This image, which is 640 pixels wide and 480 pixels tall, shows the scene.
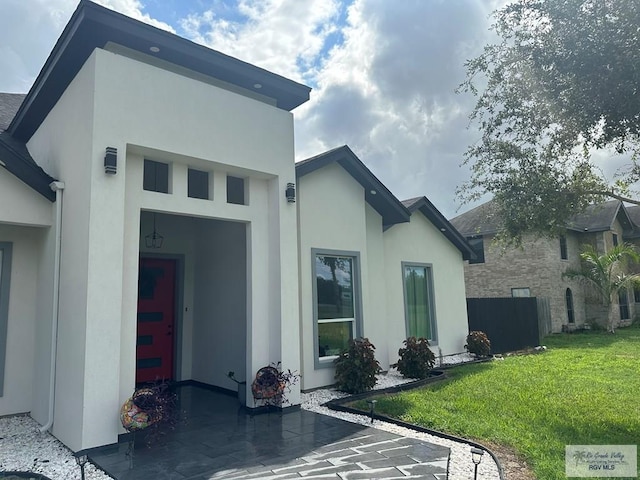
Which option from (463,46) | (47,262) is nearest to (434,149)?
(463,46)

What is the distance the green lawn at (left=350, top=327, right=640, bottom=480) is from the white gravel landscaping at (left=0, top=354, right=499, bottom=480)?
18.0 inches

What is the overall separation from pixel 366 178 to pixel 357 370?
4.43 metres

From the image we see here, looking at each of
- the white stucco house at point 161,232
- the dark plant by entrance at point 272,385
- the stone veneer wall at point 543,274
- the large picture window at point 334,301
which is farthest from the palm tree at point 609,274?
the dark plant by entrance at point 272,385

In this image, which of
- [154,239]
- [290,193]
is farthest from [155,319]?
[290,193]

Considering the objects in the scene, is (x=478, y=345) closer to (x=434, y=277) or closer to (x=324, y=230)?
(x=434, y=277)

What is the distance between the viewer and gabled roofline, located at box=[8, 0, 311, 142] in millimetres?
6008

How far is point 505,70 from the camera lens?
352 inches

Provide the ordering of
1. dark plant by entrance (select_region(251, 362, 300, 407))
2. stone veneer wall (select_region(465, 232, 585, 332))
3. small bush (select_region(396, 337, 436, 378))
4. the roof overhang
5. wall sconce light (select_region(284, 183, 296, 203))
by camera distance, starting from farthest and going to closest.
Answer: stone veneer wall (select_region(465, 232, 585, 332)) → small bush (select_region(396, 337, 436, 378)) → wall sconce light (select_region(284, 183, 296, 203)) → dark plant by entrance (select_region(251, 362, 300, 407)) → the roof overhang

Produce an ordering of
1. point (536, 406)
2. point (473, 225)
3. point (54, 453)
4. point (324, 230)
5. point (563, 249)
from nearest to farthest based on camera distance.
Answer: point (54, 453), point (536, 406), point (324, 230), point (563, 249), point (473, 225)

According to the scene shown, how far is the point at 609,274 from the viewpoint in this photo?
2208 centimetres

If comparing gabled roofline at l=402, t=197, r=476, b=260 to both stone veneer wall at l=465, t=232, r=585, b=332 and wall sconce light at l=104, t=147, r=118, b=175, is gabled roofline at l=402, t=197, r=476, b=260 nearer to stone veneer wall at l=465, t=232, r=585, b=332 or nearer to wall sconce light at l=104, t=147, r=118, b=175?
stone veneer wall at l=465, t=232, r=585, b=332

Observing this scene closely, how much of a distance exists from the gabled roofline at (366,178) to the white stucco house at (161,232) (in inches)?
1.9

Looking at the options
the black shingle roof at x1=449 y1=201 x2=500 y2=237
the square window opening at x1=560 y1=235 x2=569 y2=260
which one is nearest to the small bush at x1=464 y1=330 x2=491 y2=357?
the black shingle roof at x1=449 y1=201 x2=500 y2=237

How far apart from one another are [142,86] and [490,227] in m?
20.9
